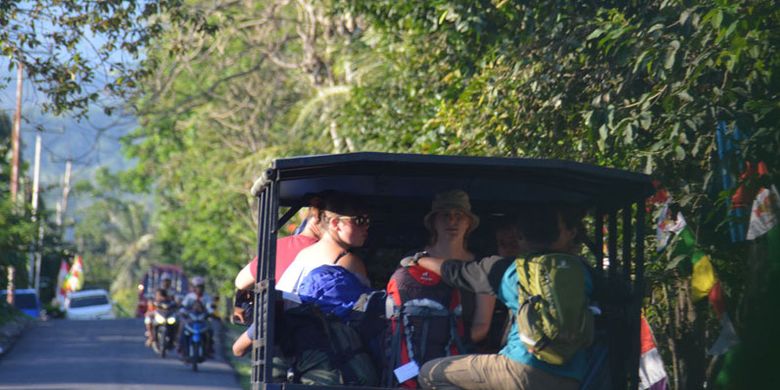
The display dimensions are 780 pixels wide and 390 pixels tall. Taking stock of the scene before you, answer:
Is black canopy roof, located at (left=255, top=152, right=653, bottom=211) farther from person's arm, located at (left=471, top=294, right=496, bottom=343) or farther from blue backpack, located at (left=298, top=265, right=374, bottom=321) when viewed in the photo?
person's arm, located at (left=471, top=294, right=496, bottom=343)

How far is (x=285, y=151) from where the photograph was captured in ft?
82.5

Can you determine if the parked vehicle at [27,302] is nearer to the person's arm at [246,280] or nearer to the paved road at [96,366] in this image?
the paved road at [96,366]

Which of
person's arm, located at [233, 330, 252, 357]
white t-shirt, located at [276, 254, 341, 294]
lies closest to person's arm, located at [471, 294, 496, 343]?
white t-shirt, located at [276, 254, 341, 294]

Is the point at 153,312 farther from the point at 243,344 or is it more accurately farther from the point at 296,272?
the point at 296,272

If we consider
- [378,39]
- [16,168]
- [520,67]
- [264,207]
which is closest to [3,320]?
[16,168]

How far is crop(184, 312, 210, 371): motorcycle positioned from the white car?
30.5 m

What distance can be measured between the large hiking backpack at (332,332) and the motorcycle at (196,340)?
1388 cm

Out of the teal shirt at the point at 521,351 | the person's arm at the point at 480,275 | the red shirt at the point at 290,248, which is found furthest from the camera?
the red shirt at the point at 290,248

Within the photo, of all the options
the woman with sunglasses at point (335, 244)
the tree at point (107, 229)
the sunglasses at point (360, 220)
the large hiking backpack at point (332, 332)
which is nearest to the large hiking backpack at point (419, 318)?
the large hiking backpack at point (332, 332)

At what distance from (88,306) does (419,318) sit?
46.6 m

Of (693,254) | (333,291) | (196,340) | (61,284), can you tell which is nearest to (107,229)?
(61,284)

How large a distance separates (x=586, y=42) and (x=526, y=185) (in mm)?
3355

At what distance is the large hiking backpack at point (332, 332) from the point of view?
6.09 meters

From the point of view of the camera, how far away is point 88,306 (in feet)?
167
